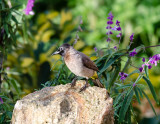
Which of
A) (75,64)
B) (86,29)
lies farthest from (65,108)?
(86,29)

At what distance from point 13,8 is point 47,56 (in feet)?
9.12

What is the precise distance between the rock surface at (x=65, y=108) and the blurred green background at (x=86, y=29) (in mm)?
3488

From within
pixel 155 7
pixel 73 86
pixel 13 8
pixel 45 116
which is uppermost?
pixel 155 7

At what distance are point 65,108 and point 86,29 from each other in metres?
5.54

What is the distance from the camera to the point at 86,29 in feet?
25.0

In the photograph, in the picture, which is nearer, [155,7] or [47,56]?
[47,56]

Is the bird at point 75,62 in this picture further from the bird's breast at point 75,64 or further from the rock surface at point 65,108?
the rock surface at point 65,108

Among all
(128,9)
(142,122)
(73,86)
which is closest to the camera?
(73,86)

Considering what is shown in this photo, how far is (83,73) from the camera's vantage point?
8.53ft

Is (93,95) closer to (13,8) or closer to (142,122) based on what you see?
(13,8)

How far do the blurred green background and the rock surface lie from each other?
349cm

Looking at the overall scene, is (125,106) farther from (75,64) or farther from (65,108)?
(65,108)

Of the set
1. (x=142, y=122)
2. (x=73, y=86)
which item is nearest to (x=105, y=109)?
(x=73, y=86)

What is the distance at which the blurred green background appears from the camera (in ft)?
20.2
